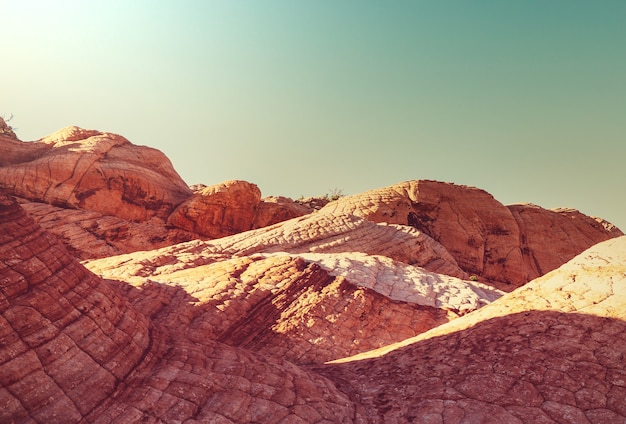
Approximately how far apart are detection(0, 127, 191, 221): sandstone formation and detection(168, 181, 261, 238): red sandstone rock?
1.53 m

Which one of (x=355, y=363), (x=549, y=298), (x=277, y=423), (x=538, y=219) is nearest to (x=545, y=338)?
(x=549, y=298)

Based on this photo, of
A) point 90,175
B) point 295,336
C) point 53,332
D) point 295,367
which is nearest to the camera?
point 53,332

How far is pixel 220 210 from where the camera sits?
2739cm

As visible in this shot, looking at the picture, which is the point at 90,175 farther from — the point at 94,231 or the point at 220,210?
the point at 220,210

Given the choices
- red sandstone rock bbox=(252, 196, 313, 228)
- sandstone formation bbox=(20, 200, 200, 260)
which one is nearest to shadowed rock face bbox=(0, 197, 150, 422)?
sandstone formation bbox=(20, 200, 200, 260)

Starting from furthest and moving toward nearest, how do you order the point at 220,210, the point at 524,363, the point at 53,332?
1. the point at 220,210
2. the point at 524,363
3. the point at 53,332

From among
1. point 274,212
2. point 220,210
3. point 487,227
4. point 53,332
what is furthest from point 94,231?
point 487,227

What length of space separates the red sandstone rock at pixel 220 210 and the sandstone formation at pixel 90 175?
1.53 meters

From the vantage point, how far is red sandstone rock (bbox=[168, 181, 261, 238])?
2617 cm

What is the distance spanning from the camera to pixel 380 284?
10.4 meters

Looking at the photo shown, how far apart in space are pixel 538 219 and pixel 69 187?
33.2 metres

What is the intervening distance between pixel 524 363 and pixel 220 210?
24662mm

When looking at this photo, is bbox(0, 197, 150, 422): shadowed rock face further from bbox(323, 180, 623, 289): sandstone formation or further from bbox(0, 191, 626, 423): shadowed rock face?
bbox(323, 180, 623, 289): sandstone formation

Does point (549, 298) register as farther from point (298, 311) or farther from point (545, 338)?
point (298, 311)
